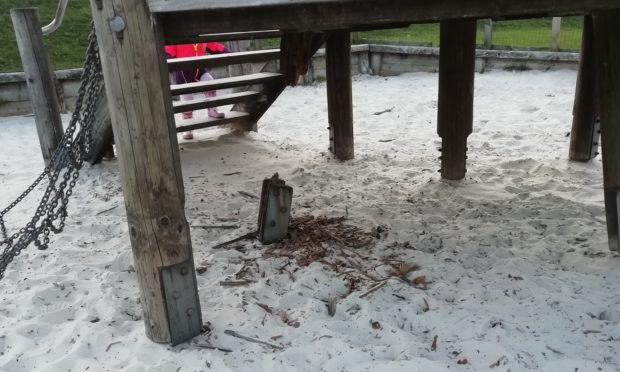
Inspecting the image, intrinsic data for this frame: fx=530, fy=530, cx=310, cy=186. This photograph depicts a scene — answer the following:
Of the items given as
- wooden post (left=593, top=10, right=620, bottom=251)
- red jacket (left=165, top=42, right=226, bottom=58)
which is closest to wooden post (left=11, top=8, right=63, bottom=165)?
red jacket (left=165, top=42, right=226, bottom=58)

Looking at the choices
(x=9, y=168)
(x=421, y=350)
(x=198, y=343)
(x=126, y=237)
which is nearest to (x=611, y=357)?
(x=421, y=350)

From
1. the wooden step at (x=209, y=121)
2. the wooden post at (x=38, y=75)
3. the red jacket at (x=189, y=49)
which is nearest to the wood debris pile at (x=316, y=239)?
the wooden step at (x=209, y=121)

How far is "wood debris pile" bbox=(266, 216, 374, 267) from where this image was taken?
3121 mm

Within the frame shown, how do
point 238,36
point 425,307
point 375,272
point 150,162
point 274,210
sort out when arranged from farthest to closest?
point 238,36 < point 274,210 < point 375,272 < point 425,307 < point 150,162

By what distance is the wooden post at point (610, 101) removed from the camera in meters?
2.71

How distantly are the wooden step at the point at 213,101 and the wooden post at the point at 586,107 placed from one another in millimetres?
3003

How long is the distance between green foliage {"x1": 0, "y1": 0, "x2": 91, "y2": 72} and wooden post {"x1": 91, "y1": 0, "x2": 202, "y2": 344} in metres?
6.94

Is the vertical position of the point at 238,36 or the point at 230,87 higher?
the point at 238,36

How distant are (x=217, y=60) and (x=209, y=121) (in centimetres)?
99

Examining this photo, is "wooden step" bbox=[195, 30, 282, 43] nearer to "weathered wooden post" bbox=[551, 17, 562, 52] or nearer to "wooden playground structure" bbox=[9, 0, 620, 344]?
"wooden playground structure" bbox=[9, 0, 620, 344]

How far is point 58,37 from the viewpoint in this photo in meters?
10.5

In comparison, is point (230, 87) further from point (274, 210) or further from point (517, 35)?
point (517, 35)

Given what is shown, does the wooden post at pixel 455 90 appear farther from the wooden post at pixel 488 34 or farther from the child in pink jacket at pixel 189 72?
the wooden post at pixel 488 34

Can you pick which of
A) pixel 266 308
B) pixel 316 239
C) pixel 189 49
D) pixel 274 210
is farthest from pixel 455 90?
pixel 189 49
